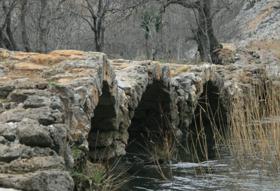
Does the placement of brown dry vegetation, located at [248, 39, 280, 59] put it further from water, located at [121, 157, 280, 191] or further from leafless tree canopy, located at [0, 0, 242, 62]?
water, located at [121, 157, 280, 191]

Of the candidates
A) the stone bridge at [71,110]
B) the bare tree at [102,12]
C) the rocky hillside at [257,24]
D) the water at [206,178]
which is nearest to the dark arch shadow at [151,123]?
the stone bridge at [71,110]

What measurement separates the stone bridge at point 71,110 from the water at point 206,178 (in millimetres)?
884

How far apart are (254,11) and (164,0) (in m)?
37.3

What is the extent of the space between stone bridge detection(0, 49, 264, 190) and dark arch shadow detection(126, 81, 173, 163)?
2cm

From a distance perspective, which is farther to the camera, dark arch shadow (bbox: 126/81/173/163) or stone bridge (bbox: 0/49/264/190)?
dark arch shadow (bbox: 126/81/173/163)

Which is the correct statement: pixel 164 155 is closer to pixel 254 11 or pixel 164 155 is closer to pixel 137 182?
pixel 137 182

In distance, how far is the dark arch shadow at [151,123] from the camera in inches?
530

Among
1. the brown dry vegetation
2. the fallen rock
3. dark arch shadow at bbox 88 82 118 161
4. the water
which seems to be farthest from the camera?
the brown dry vegetation

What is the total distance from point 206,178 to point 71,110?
15.4 feet

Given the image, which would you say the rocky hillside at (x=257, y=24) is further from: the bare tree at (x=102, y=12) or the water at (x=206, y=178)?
the water at (x=206, y=178)

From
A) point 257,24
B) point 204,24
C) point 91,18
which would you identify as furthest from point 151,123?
point 257,24

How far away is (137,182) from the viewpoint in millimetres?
10211

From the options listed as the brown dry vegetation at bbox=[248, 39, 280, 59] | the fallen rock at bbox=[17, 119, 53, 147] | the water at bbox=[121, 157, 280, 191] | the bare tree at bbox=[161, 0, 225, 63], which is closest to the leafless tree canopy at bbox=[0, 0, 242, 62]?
the bare tree at bbox=[161, 0, 225, 63]

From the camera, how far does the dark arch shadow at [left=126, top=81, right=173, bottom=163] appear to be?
44.2 ft
